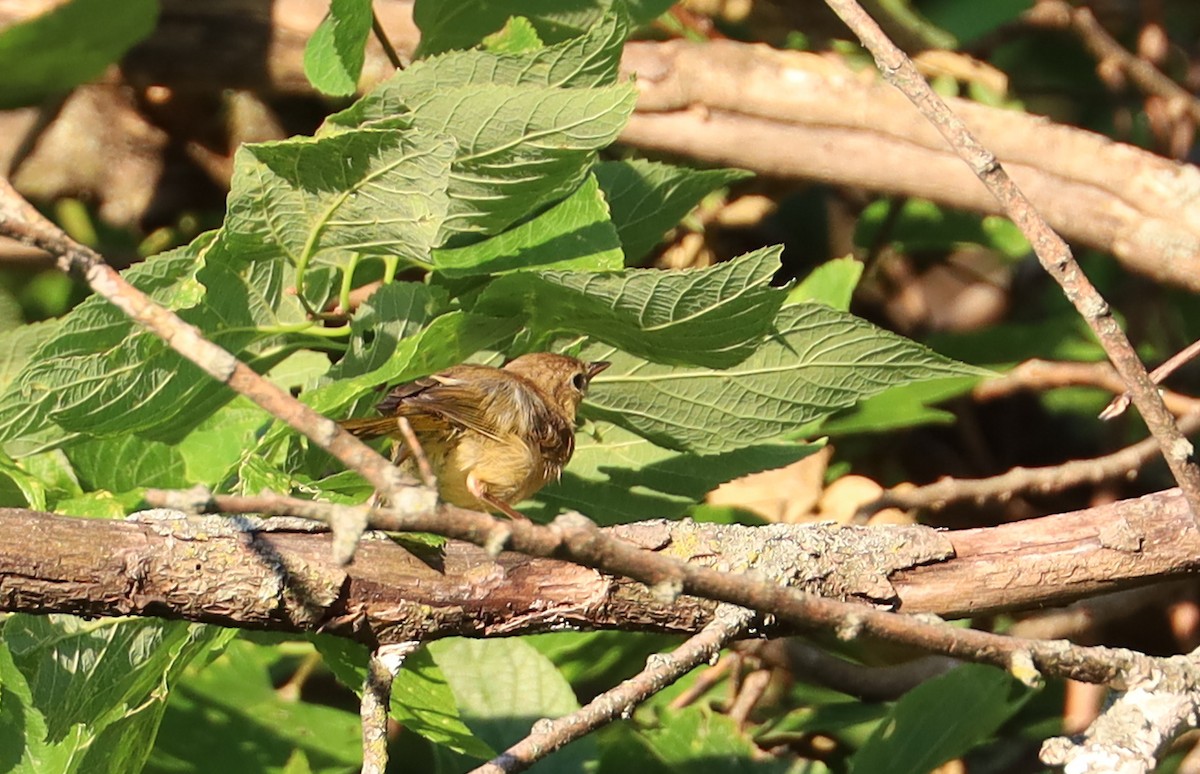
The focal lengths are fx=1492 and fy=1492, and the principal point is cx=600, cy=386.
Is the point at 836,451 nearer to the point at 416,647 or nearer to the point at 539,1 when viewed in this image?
the point at 539,1

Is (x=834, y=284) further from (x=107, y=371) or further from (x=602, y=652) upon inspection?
(x=107, y=371)

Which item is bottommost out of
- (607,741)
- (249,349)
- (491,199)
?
(607,741)

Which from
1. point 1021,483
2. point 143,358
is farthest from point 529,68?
point 1021,483

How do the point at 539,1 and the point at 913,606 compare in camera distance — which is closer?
the point at 913,606

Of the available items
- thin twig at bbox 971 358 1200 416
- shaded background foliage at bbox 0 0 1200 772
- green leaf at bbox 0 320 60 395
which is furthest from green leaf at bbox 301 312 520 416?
thin twig at bbox 971 358 1200 416

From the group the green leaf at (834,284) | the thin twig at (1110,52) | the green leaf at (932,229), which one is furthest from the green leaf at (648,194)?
the thin twig at (1110,52)

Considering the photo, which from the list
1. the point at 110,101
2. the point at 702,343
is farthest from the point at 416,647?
the point at 110,101

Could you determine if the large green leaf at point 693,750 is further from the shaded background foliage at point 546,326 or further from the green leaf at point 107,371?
the green leaf at point 107,371
